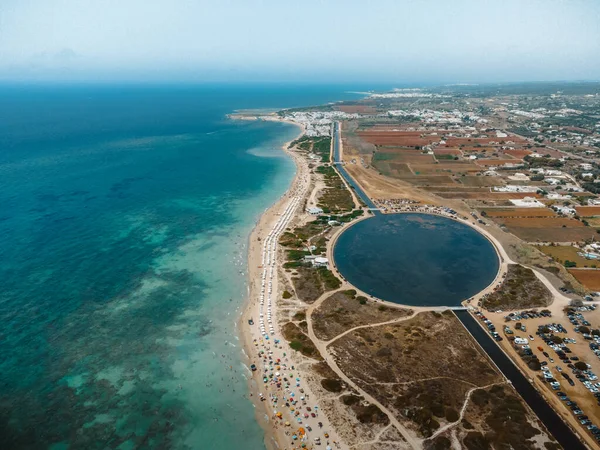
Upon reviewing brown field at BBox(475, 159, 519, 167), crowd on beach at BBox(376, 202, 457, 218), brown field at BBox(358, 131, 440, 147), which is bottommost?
crowd on beach at BBox(376, 202, 457, 218)

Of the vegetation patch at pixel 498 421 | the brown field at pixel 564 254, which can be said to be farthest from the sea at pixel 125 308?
the brown field at pixel 564 254

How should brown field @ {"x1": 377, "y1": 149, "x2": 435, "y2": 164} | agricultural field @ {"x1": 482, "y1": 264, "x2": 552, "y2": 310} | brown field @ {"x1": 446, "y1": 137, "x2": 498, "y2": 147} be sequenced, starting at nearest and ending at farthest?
Answer: agricultural field @ {"x1": 482, "y1": 264, "x2": 552, "y2": 310}
brown field @ {"x1": 377, "y1": 149, "x2": 435, "y2": 164}
brown field @ {"x1": 446, "y1": 137, "x2": 498, "y2": 147}

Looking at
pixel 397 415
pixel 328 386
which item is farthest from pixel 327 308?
pixel 397 415

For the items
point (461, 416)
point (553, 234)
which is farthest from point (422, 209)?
point (461, 416)

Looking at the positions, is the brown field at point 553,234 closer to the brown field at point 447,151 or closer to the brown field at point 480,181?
the brown field at point 480,181

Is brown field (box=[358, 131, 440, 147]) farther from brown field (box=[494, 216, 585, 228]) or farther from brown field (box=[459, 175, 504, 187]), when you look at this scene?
brown field (box=[494, 216, 585, 228])

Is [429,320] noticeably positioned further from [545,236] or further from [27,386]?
[27,386]

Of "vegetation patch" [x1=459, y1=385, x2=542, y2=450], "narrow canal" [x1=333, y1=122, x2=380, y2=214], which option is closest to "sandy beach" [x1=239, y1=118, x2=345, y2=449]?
"vegetation patch" [x1=459, y1=385, x2=542, y2=450]
